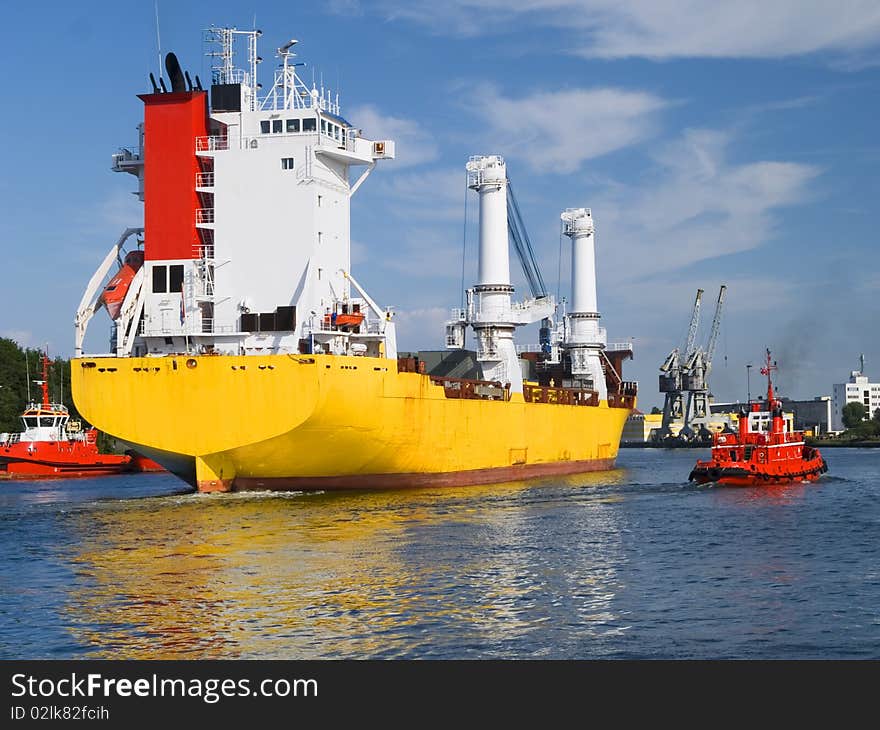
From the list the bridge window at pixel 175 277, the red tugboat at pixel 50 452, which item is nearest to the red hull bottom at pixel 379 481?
the bridge window at pixel 175 277

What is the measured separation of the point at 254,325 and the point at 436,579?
714 inches

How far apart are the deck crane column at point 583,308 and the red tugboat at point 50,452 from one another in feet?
80.0

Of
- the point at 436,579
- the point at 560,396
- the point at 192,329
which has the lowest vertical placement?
the point at 436,579

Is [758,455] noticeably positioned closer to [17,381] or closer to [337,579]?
[337,579]

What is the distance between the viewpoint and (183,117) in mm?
36031

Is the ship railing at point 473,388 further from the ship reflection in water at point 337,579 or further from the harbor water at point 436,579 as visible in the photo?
the ship reflection in water at point 337,579

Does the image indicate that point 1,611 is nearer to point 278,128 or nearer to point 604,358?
point 278,128

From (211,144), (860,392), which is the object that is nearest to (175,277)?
(211,144)

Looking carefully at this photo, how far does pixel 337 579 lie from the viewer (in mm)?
19094

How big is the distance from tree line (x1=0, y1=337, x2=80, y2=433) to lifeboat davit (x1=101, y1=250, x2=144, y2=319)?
38.9 metres

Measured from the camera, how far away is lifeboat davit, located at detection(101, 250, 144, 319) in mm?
35766

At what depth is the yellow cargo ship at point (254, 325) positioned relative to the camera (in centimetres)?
3234
